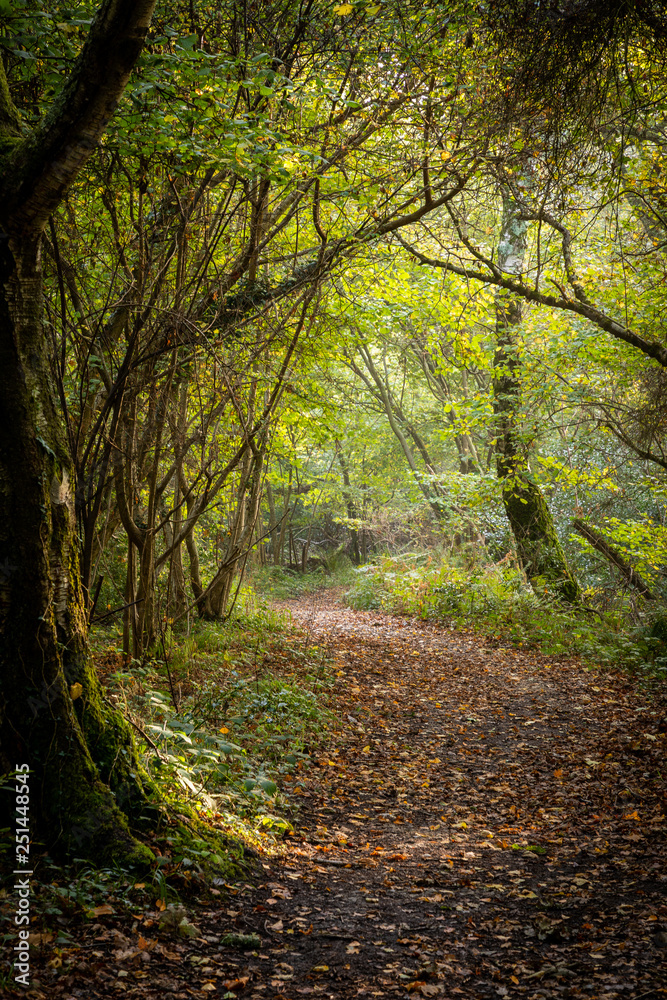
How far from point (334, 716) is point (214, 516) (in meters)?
5.12

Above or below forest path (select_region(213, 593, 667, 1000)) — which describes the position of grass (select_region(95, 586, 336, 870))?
above

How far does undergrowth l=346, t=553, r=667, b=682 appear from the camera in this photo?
28.1 feet

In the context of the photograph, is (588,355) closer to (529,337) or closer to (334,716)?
(529,337)

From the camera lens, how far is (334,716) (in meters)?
6.80

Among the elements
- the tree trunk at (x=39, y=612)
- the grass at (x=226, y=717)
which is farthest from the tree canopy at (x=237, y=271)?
the grass at (x=226, y=717)

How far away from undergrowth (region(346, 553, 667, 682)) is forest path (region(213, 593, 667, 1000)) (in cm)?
70

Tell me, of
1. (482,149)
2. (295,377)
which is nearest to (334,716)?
(295,377)

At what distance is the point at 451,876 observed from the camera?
3941 mm

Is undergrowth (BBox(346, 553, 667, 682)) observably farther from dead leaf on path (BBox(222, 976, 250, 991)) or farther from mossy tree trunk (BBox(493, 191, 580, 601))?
dead leaf on path (BBox(222, 976, 250, 991))

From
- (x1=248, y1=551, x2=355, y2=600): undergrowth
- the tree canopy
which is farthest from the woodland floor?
(x1=248, y1=551, x2=355, y2=600): undergrowth

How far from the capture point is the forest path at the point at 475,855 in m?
2.88

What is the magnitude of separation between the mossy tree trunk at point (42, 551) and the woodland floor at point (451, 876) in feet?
1.95

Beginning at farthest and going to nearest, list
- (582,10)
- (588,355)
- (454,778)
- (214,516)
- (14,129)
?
(214,516) < (588,355) < (454,778) < (582,10) < (14,129)

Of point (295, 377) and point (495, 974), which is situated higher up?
point (295, 377)
